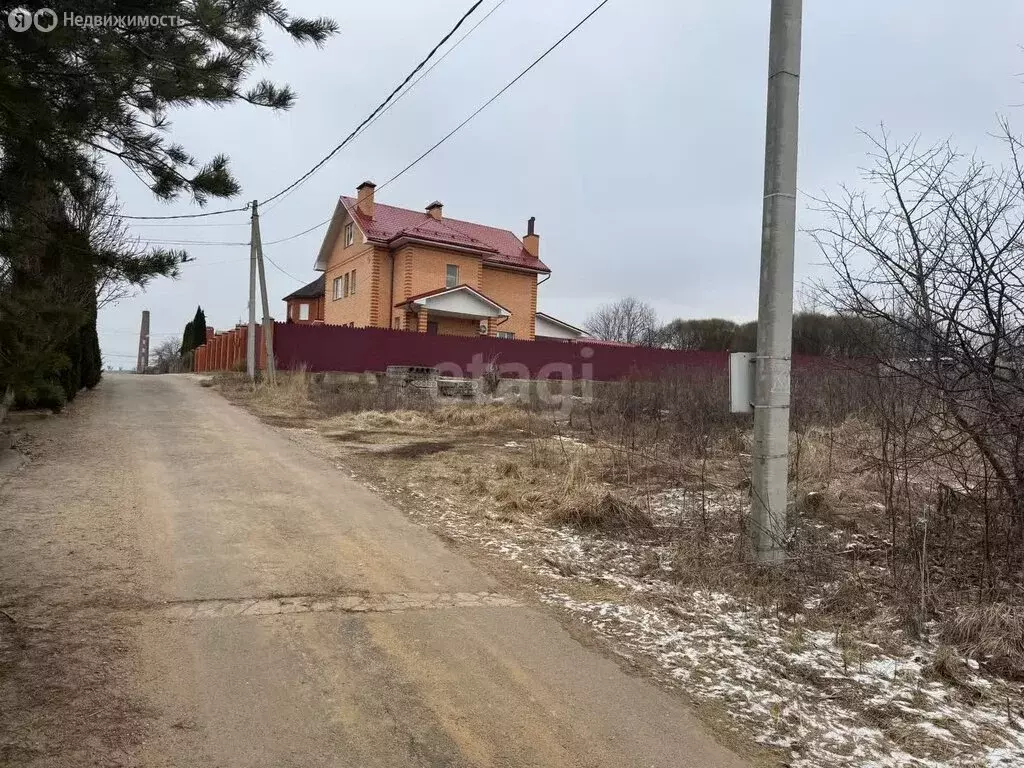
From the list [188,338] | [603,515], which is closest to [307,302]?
[188,338]

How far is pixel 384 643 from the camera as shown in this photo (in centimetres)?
368

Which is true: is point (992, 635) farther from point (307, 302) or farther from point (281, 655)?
point (307, 302)

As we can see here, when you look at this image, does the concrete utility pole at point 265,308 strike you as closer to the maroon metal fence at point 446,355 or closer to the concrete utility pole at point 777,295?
the maroon metal fence at point 446,355

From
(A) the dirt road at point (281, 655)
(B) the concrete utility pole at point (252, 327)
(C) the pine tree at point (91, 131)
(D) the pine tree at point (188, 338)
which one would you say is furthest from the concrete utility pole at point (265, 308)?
(D) the pine tree at point (188, 338)

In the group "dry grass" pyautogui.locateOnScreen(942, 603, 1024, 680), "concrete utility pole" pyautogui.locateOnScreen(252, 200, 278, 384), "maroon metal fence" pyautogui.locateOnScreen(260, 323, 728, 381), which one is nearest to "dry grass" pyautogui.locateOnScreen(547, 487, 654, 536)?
"dry grass" pyautogui.locateOnScreen(942, 603, 1024, 680)

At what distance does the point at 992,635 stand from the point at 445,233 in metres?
29.2

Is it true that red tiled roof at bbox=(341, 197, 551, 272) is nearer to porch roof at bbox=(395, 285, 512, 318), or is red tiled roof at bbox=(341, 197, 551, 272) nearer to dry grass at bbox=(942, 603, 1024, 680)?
porch roof at bbox=(395, 285, 512, 318)

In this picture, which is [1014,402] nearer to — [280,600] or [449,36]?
[280,600]

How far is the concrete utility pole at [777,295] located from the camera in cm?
490

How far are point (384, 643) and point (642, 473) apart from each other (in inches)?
223

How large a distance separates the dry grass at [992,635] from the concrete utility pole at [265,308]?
689 inches

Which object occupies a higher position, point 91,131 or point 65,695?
point 91,131

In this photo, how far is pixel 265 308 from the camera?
66.1 feet

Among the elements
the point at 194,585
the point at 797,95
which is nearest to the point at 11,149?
the point at 194,585
